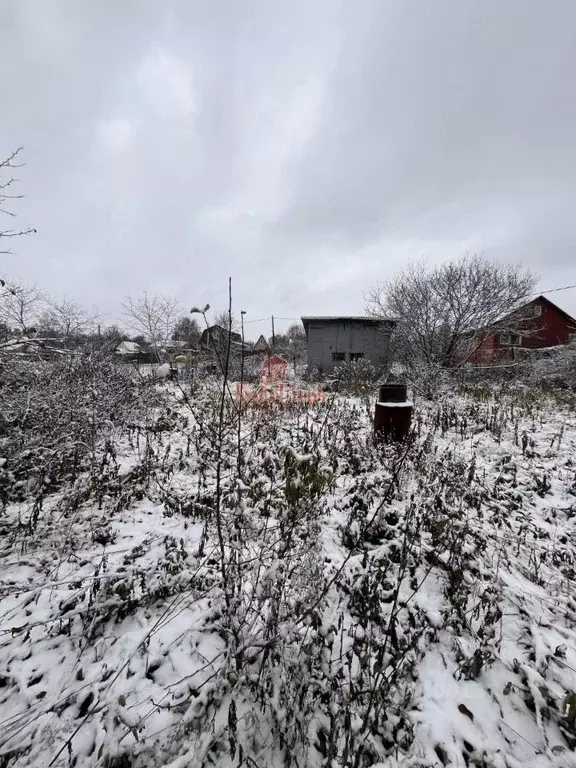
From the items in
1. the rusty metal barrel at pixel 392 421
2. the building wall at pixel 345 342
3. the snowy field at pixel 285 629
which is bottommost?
the snowy field at pixel 285 629

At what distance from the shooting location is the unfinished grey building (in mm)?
17062

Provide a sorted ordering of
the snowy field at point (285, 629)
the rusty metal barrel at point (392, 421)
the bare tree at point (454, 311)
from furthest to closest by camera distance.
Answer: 1. the bare tree at point (454, 311)
2. the rusty metal barrel at point (392, 421)
3. the snowy field at point (285, 629)

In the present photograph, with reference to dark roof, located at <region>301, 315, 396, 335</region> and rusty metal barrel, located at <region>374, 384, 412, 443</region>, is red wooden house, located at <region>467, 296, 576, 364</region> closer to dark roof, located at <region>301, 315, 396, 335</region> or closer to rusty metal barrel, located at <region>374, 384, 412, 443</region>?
dark roof, located at <region>301, 315, 396, 335</region>

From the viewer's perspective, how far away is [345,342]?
17.2m

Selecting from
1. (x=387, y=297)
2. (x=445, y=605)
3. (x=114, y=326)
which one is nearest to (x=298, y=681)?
(x=445, y=605)

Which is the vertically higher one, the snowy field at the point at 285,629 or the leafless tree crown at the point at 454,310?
the leafless tree crown at the point at 454,310

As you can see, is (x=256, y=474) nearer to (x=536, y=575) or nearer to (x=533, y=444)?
(x=536, y=575)

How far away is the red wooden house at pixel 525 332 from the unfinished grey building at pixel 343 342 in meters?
4.58

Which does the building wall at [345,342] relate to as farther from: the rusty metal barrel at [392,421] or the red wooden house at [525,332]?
the rusty metal barrel at [392,421]

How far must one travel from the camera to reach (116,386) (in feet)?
23.9

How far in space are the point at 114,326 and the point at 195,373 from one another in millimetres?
12227

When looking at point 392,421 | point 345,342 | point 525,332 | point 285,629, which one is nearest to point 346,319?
point 345,342

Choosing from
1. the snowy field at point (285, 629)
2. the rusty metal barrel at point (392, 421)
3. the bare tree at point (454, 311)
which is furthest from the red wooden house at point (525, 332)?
the snowy field at point (285, 629)

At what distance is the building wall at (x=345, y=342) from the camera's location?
17141 mm
